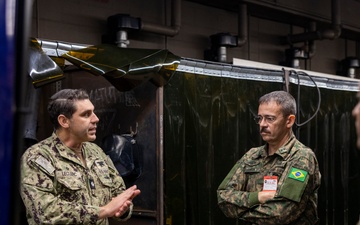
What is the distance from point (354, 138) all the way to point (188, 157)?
8.57 ft

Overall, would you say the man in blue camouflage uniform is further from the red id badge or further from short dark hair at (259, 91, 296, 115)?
short dark hair at (259, 91, 296, 115)

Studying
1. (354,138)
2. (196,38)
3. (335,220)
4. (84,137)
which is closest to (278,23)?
(196,38)

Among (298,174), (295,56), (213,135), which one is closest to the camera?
(298,174)

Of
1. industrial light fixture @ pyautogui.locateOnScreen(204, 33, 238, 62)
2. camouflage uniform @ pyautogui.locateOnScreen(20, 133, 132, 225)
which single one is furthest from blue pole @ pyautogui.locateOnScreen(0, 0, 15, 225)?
industrial light fixture @ pyautogui.locateOnScreen(204, 33, 238, 62)

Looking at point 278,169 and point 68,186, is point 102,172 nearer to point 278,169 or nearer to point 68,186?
point 68,186

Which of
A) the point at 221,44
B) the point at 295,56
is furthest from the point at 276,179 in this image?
the point at 295,56

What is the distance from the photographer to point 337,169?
18.4ft

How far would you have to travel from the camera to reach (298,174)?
9.89 feet

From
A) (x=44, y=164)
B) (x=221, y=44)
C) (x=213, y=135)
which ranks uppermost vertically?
(x=221, y=44)

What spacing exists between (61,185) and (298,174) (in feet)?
4.30

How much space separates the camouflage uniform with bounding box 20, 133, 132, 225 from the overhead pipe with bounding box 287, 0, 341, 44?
5.38 m

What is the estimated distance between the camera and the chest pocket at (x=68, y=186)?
2.81m

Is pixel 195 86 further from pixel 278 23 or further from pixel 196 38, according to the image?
pixel 278 23

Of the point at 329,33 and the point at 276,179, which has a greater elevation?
the point at 329,33
